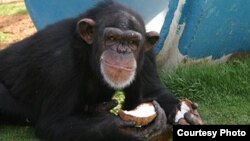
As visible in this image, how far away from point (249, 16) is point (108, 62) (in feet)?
6.92

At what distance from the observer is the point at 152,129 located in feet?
11.4

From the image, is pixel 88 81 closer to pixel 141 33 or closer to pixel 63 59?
pixel 63 59

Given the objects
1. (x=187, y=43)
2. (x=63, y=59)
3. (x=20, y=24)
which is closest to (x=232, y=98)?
(x=187, y=43)

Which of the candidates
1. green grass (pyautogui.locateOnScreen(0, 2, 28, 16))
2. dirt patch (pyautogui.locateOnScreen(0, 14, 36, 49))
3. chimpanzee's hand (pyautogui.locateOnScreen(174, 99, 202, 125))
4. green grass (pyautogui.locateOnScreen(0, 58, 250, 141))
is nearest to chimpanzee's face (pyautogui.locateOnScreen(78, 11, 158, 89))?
chimpanzee's hand (pyautogui.locateOnScreen(174, 99, 202, 125))

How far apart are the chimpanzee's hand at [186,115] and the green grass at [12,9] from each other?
434cm

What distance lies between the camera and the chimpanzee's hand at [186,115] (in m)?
3.61

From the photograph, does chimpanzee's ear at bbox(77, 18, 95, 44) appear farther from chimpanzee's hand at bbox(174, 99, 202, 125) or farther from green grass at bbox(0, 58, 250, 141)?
green grass at bbox(0, 58, 250, 141)

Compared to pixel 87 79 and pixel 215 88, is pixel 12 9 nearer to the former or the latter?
pixel 215 88

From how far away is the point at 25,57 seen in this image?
393 cm

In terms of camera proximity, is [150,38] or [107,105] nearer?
[150,38]

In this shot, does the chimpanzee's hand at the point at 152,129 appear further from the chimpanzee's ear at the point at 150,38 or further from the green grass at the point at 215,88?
the green grass at the point at 215,88

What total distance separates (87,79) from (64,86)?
197mm

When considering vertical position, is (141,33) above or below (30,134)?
above

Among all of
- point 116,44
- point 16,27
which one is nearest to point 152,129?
point 116,44
